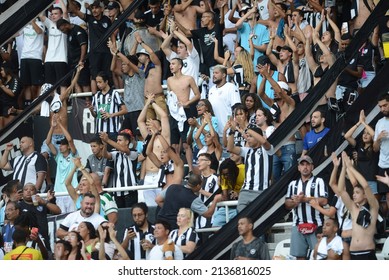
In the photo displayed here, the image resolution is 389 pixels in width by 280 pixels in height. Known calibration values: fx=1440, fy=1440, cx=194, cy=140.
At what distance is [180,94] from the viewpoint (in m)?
19.5

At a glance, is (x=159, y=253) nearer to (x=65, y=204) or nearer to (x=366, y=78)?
(x=65, y=204)

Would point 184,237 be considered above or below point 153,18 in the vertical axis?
below

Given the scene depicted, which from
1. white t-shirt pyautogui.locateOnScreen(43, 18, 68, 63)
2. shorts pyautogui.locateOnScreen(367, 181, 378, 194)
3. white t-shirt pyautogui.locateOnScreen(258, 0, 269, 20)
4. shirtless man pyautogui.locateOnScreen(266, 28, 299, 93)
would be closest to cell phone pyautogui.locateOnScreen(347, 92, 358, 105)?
shirtless man pyautogui.locateOnScreen(266, 28, 299, 93)

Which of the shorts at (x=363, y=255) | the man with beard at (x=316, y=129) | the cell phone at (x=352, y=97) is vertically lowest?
the shorts at (x=363, y=255)

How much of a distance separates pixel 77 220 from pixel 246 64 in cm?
379

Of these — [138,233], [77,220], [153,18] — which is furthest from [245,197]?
[153,18]

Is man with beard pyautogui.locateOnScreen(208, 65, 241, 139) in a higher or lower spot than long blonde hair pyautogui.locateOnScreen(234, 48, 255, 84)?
lower

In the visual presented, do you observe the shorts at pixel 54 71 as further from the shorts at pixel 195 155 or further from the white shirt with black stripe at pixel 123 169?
the shorts at pixel 195 155

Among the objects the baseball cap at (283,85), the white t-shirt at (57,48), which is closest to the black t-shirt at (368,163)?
the baseball cap at (283,85)

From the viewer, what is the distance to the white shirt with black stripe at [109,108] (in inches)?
790

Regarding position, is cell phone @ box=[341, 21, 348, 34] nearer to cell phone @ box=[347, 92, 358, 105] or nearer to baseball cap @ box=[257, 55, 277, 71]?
baseball cap @ box=[257, 55, 277, 71]

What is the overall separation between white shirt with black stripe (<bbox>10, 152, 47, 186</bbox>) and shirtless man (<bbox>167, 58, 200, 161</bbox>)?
1.80m

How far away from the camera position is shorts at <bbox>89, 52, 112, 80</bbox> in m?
21.0

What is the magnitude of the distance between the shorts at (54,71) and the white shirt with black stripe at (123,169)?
286 centimetres
